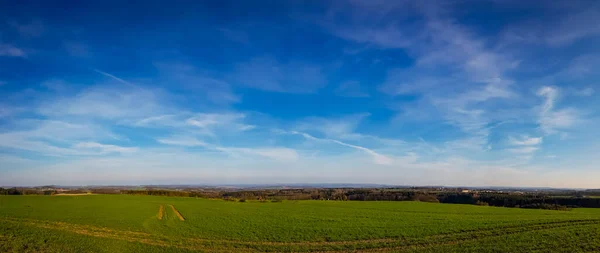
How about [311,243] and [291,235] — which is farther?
[291,235]

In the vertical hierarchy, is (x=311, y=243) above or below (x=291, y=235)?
below

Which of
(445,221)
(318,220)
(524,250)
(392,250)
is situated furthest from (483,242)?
(318,220)

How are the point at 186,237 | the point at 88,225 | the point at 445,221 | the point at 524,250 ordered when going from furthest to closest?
the point at 445,221, the point at 88,225, the point at 186,237, the point at 524,250

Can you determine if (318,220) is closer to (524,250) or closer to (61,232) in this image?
(524,250)

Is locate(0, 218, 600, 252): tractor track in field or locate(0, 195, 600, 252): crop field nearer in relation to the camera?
locate(0, 195, 600, 252): crop field

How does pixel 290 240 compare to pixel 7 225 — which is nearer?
pixel 290 240

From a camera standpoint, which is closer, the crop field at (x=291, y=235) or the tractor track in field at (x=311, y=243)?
the crop field at (x=291, y=235)

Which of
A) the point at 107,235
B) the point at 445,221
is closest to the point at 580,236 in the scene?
the point at 445,221

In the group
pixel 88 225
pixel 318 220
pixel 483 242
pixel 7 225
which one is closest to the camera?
pixel 483 242

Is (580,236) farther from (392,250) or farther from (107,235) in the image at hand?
(107,235)
